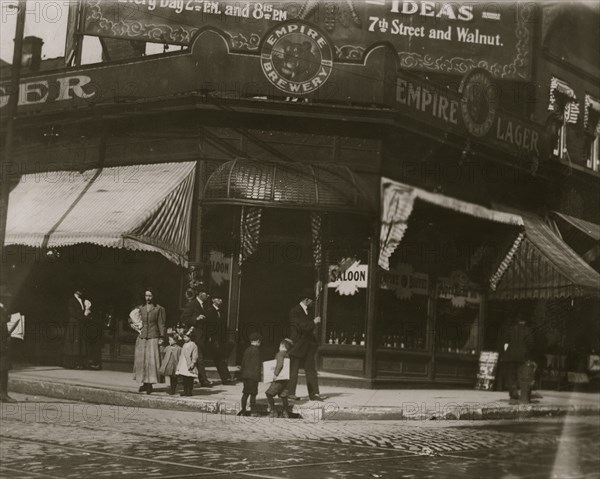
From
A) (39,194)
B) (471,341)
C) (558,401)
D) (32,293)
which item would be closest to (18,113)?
(39,194)

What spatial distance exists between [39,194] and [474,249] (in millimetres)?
9239

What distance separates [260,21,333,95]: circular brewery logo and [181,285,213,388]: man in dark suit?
4389mm

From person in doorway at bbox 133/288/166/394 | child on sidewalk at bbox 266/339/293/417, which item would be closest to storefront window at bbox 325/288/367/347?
person in doorway at bbox 133/288/166/394

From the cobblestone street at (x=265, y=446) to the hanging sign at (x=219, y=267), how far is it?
424cm

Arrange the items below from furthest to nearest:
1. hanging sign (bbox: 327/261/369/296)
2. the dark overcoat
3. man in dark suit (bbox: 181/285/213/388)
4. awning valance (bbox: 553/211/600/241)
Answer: awning valance (bbox: 553/211/600/241) → hanging sign (bbox: 327/261/369/296) → man in dark suit (bbox: 181/285/213/388) → the dark overcoat

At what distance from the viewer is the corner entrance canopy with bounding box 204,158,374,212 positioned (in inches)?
665

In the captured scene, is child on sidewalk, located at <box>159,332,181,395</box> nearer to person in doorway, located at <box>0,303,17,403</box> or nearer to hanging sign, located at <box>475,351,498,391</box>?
person in doorway, located at <box>0,303,17,403</box>

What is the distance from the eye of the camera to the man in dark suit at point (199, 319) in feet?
→ 51.5

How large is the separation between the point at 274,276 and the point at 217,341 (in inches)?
112

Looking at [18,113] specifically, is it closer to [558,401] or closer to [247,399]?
[247,399]

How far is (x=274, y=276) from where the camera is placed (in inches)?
738

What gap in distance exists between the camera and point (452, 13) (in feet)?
68.8

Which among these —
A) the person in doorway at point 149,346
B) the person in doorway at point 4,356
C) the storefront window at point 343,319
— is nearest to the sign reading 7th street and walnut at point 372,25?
the storefront window at point 343,319

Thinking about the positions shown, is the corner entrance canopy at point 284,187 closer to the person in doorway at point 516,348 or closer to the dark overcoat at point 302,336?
the dark overcoat at point 302,336
